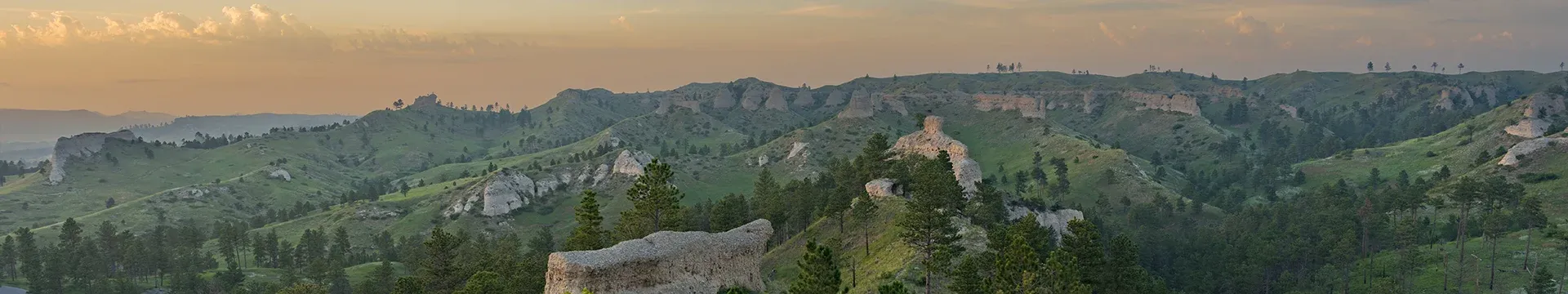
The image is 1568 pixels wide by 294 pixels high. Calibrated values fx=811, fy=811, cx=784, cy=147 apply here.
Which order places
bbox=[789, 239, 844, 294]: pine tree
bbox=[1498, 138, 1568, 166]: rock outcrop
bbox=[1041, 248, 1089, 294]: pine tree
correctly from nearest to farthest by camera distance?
bbox=[789, 239, 844, 294]: pine tree
bbox=[1041, 248, 1089, 294]: pine tree
bbox=[1498, 138, 1568, 166]: rock outcrop

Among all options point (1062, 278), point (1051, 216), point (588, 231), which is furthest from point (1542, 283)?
point (588, 231)

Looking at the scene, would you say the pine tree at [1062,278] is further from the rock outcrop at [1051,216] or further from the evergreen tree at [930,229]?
the rock outcrop at [1051,216]

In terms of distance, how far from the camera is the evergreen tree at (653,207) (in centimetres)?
8756

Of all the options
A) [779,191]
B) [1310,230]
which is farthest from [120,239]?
[1310,230]

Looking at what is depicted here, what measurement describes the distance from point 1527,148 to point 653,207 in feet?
620

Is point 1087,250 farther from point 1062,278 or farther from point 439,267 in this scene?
point 439,267

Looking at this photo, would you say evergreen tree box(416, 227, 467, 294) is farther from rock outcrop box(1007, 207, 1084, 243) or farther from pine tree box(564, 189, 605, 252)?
rock outcrop box(1007, 207, 1084, 243)

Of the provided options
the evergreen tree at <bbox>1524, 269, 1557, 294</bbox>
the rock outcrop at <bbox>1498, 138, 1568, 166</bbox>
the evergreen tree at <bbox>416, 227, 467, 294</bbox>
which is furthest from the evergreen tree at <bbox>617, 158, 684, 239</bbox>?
the rock outcrop at <bbox>1498, 138, 1568, 166</bbox>

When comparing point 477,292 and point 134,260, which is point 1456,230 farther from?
point 134,260

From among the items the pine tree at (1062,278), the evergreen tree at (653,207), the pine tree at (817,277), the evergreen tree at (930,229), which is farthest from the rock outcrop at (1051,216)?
the pine tree at (817,277)

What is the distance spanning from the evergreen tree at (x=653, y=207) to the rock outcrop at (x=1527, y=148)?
182731 millimetres

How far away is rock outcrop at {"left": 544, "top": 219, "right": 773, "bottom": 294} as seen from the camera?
57719 mm

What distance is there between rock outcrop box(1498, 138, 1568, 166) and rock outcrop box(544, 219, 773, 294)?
589 ft

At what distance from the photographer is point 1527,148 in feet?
558
